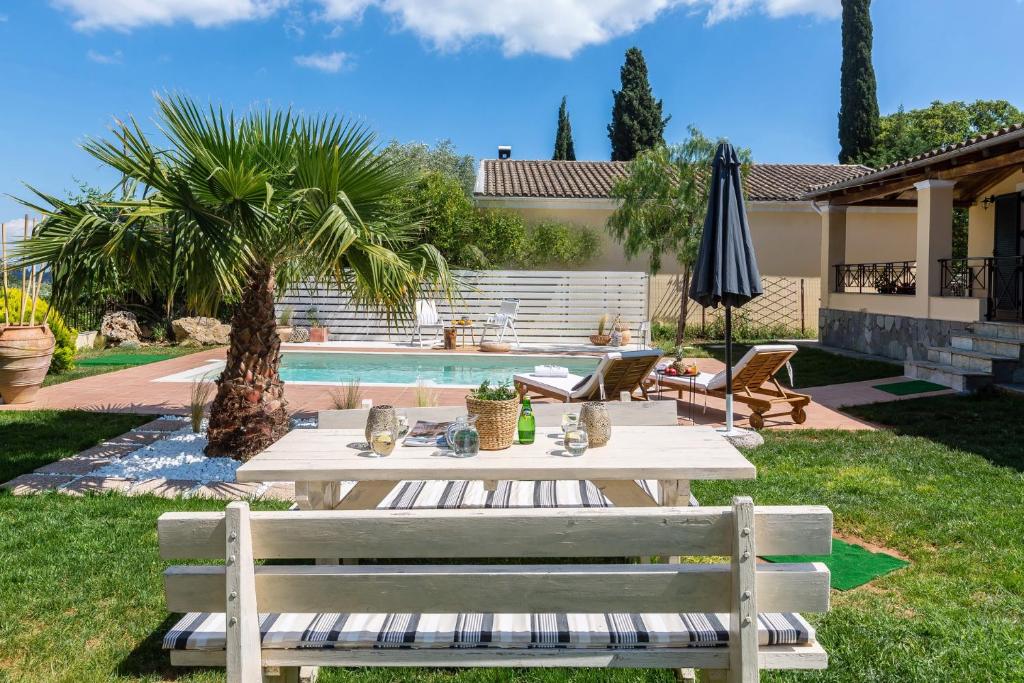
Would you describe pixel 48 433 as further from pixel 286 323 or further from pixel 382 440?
pixel 286 323

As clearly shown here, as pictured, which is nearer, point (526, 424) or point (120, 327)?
point (526, 424)

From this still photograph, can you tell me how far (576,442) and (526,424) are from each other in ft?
0.99

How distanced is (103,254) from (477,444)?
311 cm

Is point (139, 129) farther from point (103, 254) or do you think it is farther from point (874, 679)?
point (874, 679)

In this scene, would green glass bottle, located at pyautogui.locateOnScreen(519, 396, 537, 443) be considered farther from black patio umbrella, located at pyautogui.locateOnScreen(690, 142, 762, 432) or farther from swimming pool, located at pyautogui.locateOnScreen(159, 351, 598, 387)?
swimming pool, located at pyautogui.locateOnScreen(159, 351, 598, 387)

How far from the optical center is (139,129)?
15.8 feet

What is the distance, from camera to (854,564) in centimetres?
385

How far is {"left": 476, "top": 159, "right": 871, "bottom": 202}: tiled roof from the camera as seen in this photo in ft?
65.8

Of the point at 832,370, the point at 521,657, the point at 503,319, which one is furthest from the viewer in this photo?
the point at 503,319

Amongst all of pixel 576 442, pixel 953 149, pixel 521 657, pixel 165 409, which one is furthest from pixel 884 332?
pixel 521 657

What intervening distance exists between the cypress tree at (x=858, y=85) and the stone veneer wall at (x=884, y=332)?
1639 cm

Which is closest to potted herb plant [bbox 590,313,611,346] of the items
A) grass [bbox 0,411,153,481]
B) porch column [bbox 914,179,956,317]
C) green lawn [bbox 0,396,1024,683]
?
porch column [bbox 914,179,956,317]

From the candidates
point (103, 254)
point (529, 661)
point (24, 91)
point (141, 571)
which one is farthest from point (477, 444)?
point (24, 91)

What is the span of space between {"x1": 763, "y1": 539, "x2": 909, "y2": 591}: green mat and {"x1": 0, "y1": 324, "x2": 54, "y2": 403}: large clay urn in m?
8.10
